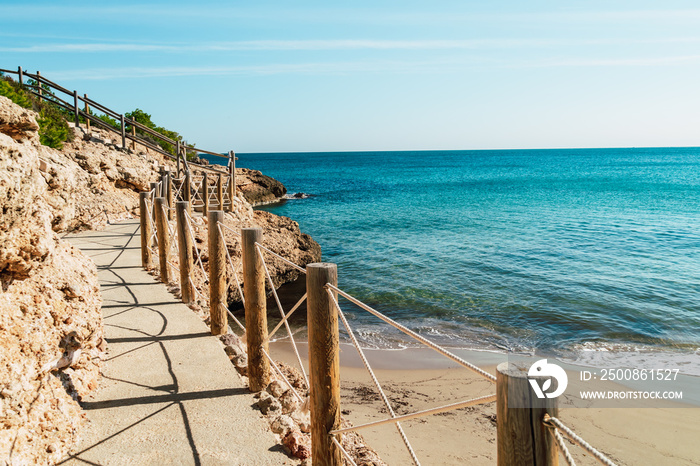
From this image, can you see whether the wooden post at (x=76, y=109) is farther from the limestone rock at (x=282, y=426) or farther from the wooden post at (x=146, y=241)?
the limestone rock at (x=282, y=426)

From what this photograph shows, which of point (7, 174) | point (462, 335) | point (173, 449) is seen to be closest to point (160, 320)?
point (173, 449)

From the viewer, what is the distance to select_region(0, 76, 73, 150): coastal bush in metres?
12.4

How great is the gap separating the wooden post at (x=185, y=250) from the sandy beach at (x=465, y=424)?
278cm

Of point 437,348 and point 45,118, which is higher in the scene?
point 45,118

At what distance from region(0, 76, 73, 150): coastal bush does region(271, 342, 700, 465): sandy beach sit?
1104 centimetres

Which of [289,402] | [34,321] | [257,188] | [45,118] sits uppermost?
[45,118]

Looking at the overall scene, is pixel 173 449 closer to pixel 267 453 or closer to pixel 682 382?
pixel 267 453

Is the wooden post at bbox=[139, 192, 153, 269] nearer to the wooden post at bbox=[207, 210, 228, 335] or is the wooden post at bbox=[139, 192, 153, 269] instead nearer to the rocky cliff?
the rocky cliff

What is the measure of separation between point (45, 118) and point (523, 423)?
58.6ft

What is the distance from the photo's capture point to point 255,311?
4.23 metres

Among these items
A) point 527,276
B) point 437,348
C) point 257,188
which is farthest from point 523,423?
point 257,188

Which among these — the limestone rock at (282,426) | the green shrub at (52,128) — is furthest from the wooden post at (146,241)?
the green shrub at (52,128)

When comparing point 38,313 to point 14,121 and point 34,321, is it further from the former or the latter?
point 14,121

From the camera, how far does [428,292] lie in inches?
528
